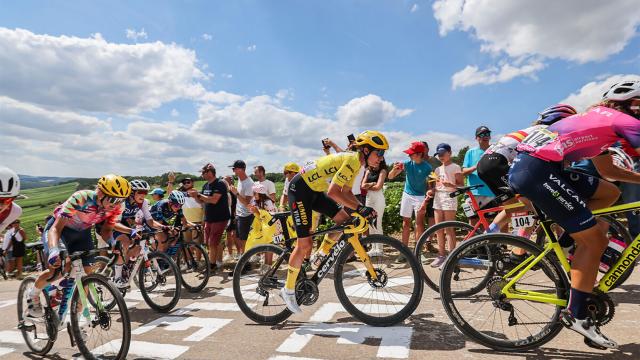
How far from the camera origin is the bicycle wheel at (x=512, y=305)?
324 centimetres

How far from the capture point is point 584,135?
3.05 meters

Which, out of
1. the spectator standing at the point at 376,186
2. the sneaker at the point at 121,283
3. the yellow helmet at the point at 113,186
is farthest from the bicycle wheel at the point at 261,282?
the spectator standing at the point at 376,186

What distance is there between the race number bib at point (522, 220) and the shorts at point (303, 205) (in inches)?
85.4

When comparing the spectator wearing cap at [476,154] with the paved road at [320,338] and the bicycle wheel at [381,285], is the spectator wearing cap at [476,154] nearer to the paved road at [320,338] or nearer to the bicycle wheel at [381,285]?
the paved road at [320,338]

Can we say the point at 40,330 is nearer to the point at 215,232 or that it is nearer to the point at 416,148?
the point at 215,232

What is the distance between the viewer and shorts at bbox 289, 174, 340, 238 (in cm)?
457

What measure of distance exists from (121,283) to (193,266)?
4.02 ft

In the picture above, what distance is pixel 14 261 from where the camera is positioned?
14414 mm

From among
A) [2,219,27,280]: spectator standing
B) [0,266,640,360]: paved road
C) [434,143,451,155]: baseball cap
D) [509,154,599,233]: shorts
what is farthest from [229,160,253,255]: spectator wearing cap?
[2,219,27,280]: spectator standing

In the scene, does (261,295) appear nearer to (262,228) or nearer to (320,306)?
(320,306)

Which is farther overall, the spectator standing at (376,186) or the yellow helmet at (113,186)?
the spectator standing at (376,186)

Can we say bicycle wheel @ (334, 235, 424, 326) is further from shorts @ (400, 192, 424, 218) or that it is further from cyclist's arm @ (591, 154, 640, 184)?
shorts @ (400, 192, 424, 218)

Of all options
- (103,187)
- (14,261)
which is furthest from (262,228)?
(14,261)

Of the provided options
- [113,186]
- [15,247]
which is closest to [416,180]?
[113,186]
